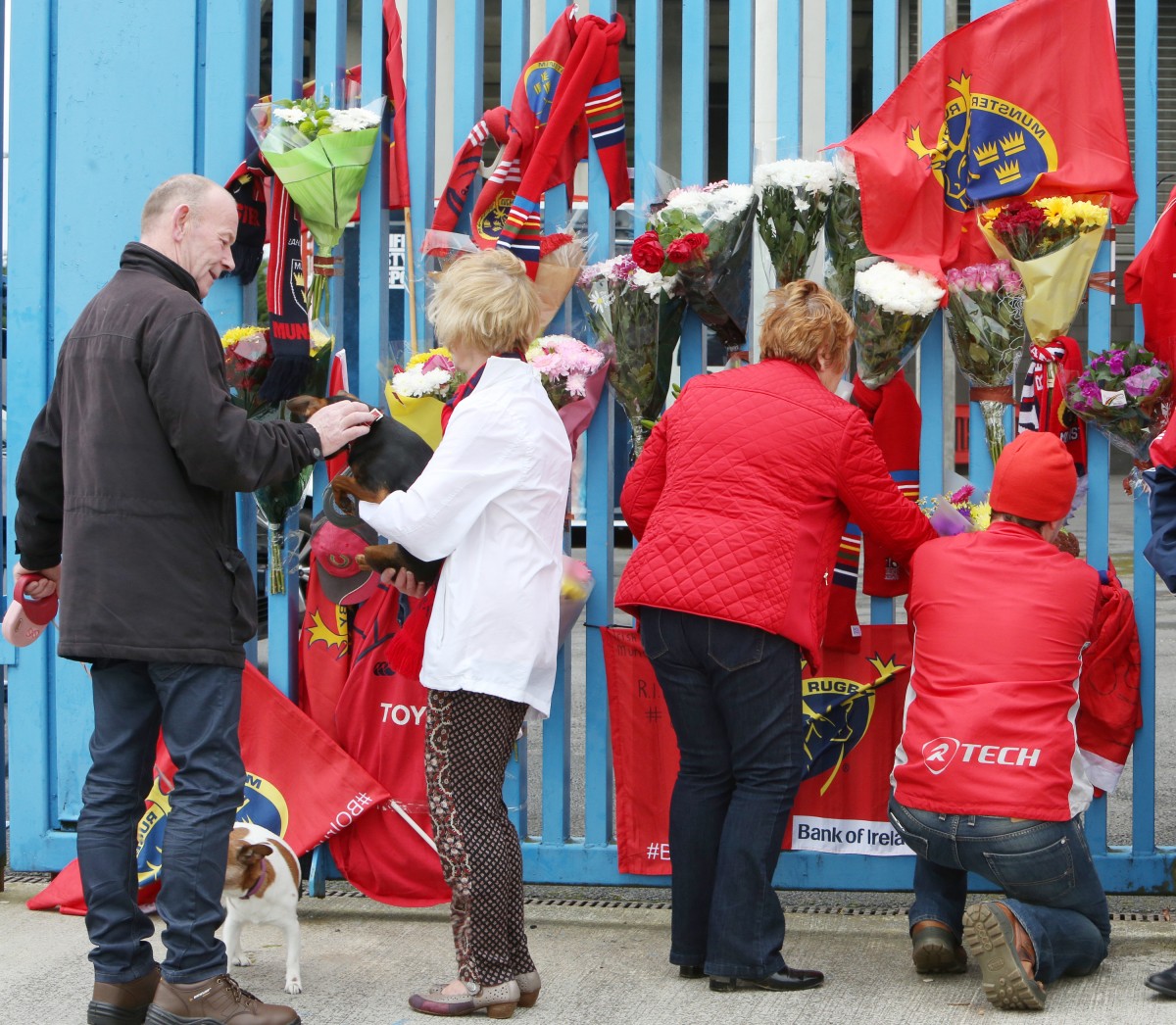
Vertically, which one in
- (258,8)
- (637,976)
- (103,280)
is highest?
(258,8)

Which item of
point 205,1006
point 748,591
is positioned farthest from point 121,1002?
point 748,591

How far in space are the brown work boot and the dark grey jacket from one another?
72cm

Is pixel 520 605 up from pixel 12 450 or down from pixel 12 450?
down

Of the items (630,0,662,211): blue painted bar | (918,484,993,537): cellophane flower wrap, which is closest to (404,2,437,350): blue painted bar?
(630,0,662,211): blue painted bar

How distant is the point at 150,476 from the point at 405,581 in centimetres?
74

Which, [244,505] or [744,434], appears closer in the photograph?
[744,434]

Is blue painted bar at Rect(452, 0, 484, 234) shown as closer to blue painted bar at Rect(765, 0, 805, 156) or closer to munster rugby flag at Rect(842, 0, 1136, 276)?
blue painted bar at Rect(765, 0, 805, 156)

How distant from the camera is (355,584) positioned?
4.29 meters

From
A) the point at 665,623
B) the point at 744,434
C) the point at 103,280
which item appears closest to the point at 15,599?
the point at 103,280

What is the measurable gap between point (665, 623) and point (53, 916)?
2077 mm

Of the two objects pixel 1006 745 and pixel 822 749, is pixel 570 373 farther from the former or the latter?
pixel 1006 745

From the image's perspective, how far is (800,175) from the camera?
154 inches

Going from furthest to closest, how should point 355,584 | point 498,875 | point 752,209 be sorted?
point 355,584 < point 752,209 < point 498,875

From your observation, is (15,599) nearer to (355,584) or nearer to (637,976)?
(355,584)
